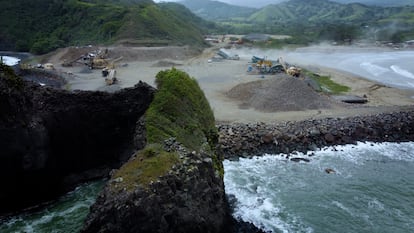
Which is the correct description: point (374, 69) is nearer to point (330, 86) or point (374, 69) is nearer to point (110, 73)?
point (330, 86)

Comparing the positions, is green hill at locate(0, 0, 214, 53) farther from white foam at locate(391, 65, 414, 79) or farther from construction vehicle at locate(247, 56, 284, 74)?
white foam at locate(391, 65, 414, 79)

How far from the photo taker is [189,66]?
71750 mm

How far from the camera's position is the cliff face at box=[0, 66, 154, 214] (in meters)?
21.0

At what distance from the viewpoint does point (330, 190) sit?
83.7 feet

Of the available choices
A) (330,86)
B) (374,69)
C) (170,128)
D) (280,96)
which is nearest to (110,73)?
(280,96)

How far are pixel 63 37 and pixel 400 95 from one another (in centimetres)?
7842

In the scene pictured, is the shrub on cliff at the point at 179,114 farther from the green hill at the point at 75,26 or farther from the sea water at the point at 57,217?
the green hill at the point at 75,26

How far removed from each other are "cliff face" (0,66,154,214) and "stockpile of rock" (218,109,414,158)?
9633 mm

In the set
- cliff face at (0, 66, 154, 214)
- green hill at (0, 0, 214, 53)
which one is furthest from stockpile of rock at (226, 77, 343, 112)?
green hill at (0, 0, 214, 53)

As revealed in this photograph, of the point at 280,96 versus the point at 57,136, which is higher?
the point at 57,136

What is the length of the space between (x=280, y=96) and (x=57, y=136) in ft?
88.0

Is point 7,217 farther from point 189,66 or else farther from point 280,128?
point 189,66

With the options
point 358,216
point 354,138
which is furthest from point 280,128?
point 358,216

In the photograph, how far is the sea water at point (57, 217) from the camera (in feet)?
65.2
